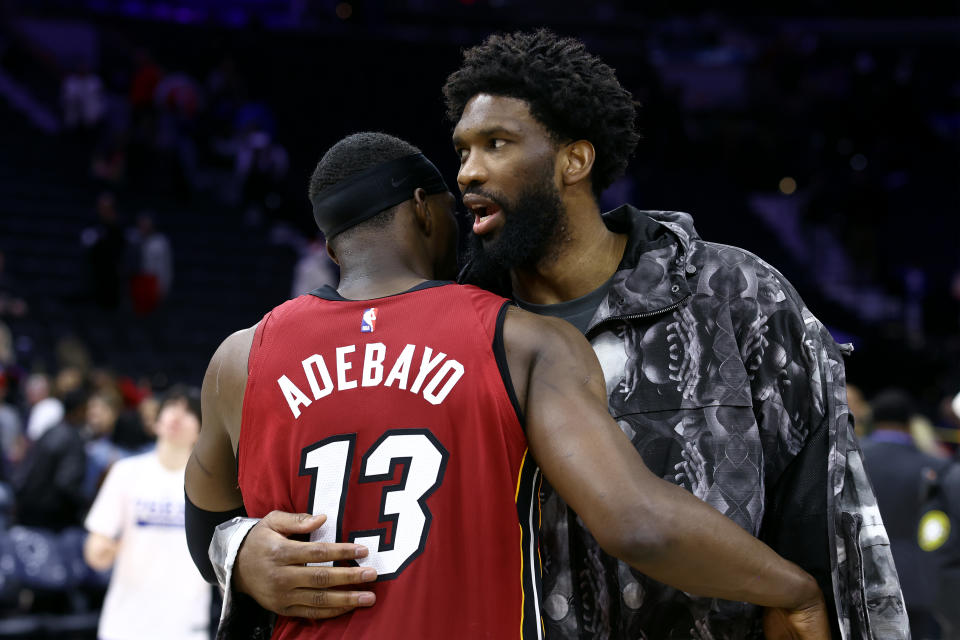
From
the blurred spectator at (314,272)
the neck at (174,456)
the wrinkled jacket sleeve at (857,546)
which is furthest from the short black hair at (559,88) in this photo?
the blurred spectator at (314,272)

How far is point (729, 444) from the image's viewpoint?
2.69m

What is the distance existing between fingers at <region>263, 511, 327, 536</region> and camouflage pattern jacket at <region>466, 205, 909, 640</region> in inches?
26.8

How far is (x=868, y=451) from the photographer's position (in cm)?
673

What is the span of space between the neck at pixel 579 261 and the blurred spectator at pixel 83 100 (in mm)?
13487

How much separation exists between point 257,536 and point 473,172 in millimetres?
1031

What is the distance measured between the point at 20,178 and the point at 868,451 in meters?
11.0

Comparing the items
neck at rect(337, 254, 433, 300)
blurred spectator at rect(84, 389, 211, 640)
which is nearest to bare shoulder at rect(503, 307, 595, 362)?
neck at rect(337, 254, 433, 300)

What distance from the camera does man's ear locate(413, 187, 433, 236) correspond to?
8.55 ft

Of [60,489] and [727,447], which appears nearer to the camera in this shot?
[727,447]

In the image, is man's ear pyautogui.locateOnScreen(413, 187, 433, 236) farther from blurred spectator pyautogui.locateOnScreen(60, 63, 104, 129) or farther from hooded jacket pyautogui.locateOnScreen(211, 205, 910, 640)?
blurred spectator pyautogui.locateOnScreen(60, 63, 104, 129)

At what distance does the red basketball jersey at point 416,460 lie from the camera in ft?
7.29

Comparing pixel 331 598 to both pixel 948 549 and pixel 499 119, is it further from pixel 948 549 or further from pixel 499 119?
pixel 948 549

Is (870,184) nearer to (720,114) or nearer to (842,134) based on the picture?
(842,134)

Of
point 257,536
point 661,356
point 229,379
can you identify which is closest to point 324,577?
point 257,536
